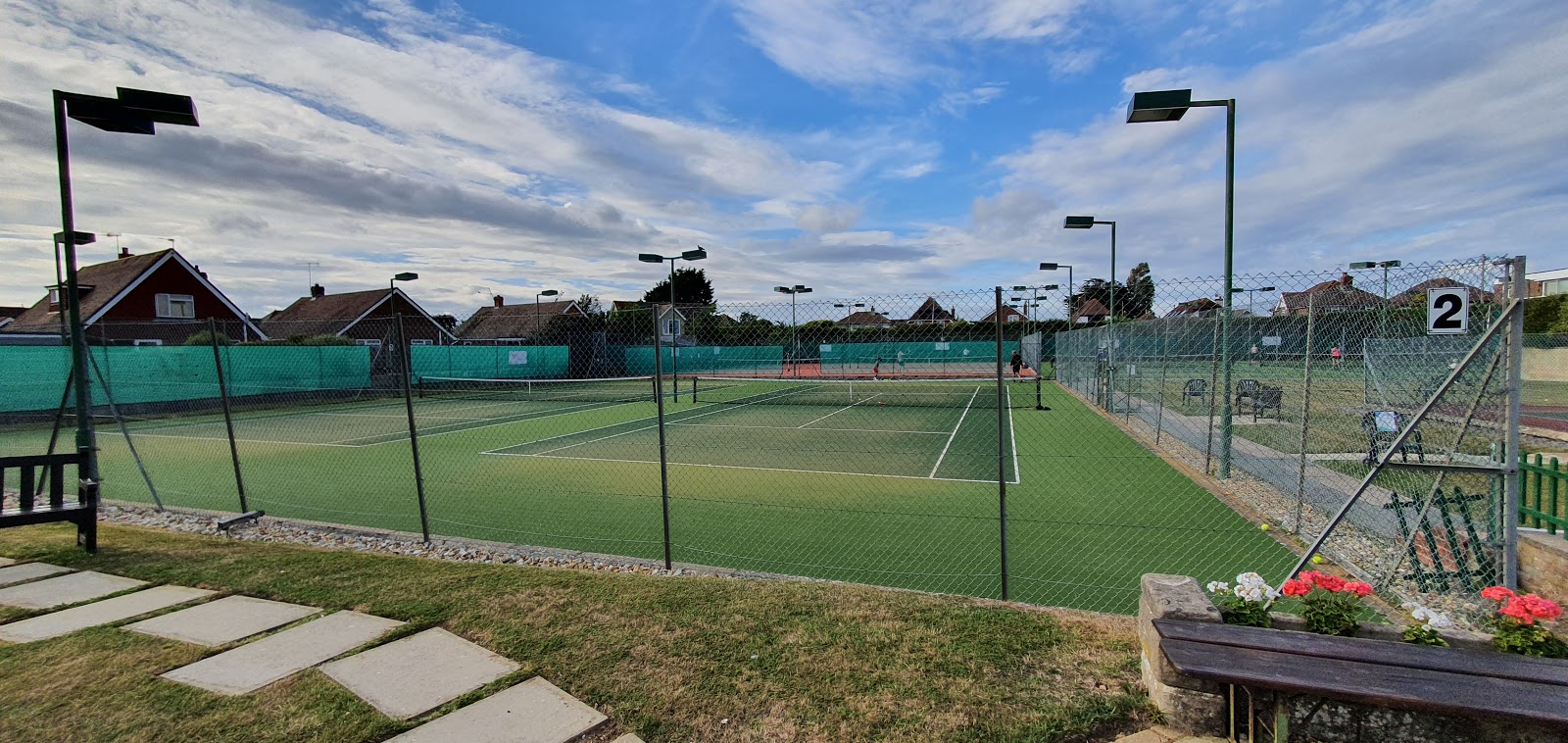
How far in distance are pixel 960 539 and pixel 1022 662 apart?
3.51 metres

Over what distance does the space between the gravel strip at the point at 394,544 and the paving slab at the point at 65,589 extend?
1430mm

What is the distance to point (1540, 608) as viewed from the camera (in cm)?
292

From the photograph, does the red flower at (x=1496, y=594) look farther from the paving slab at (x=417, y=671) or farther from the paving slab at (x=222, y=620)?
the paving slab at (x=222, y=620)

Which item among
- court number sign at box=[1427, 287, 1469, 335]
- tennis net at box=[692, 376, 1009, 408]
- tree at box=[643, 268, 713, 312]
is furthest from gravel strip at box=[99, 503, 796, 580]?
tree at box=[643, 268, 713, 312]

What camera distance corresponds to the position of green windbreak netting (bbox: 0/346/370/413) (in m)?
18.3

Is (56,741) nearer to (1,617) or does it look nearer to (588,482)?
(1,617)

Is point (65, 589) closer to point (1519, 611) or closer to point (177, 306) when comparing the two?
point (1519, 611)

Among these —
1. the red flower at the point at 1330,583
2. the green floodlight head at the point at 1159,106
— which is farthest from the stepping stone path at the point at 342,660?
the green floodlight head at the point at 1159,106

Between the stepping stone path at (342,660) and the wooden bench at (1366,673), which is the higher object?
the wooden bench at (1366,673)

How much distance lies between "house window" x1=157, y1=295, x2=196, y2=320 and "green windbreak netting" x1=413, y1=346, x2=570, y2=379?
40.5 feet

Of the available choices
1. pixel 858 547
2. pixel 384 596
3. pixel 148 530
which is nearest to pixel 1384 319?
pixel 858 547

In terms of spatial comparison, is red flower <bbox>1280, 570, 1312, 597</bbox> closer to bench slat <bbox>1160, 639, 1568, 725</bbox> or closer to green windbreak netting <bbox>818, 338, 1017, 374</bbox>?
bench slat <bbox>1160, 639, 1568, 725</bbox>

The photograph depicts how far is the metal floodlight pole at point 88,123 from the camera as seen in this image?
20.2ft

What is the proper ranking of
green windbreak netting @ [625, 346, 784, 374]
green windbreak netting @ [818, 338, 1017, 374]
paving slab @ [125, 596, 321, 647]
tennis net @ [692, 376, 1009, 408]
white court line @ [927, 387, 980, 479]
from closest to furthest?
paving slab @ [125, 596, 321, 647] < white court line @ [927, 387, 980, 479] < tennis net @ [692, 376, 1009, 408] < green windbreak netting @ [625, 346, 784, 374] < green windbreak netting @ [818, 338, 1017, 374]
